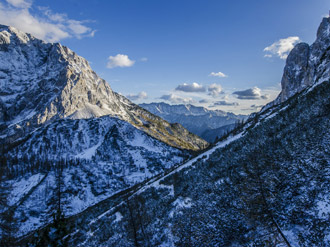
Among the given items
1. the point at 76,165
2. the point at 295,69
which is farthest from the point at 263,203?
the point at 295,69

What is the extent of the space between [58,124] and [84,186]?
107 meters

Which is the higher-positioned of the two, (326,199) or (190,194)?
(326,199)

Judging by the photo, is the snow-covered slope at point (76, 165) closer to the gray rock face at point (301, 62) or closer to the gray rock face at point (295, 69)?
the gray rock face at point (295, 69)

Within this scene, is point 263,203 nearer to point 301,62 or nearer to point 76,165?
point 76,165

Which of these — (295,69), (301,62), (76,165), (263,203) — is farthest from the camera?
(295,69)

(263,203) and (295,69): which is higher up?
(295,69)

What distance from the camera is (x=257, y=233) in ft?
46.4

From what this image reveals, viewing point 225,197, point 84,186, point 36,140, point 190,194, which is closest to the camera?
point 225,197

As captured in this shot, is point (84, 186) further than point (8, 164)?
No

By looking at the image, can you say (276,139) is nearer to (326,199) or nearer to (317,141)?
(317,141)

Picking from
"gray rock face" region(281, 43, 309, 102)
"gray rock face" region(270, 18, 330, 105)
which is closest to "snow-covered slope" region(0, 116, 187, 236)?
"gray rock face" region(281, 43, 309, 102)

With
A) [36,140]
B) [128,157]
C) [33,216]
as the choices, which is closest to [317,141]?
[33,216]

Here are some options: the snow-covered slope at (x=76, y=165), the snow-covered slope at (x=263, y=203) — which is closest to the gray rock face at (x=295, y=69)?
the snow-covered slope at (x=76, y=165)

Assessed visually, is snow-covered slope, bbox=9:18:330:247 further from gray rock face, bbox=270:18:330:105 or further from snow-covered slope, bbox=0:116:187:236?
gray rock face, bbox=270:18:330:105
